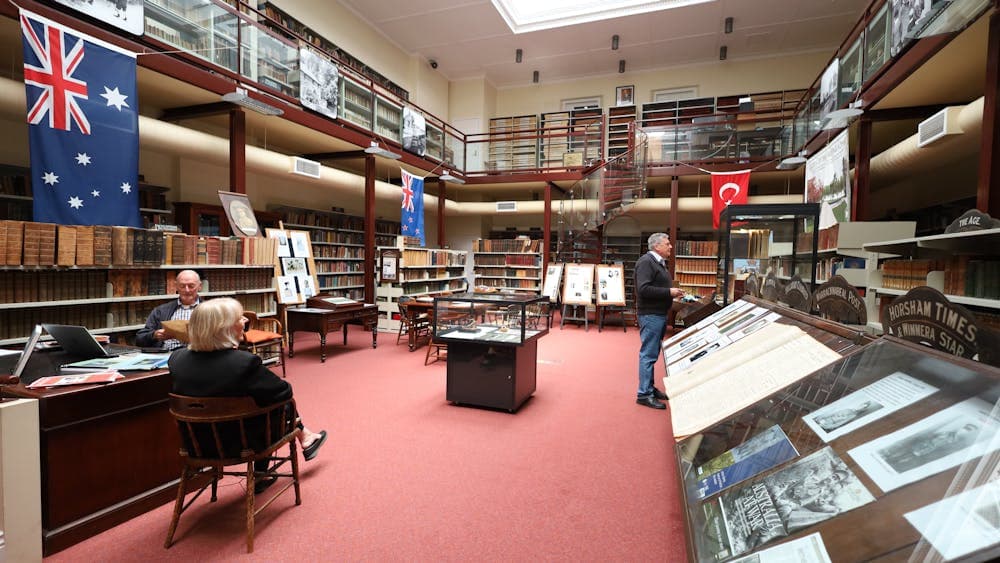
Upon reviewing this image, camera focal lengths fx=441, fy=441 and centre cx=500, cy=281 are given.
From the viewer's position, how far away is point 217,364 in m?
2.04

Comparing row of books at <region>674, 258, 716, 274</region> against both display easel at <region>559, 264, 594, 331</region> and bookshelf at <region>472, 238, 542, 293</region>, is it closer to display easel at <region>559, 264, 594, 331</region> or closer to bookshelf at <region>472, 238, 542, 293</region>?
display easel at <region>559, 264, 594, 331</region>

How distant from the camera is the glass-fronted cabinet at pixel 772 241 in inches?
162

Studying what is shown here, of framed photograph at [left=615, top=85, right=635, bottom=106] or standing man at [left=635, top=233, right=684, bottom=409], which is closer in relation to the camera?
standing man at [left=635, top=233, right=684, bottom=409]

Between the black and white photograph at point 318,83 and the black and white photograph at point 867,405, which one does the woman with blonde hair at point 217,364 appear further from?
the black and white photograph at point 318,83

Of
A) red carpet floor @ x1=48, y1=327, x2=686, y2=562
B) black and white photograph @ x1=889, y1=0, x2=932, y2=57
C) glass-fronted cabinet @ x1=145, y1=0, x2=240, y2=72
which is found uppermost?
glass-fronted cabinet @ x1=145, y1=0, x2=240, y2=72

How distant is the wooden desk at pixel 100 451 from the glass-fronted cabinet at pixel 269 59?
16.0ft

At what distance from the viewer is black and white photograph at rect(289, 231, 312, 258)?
6344 mm

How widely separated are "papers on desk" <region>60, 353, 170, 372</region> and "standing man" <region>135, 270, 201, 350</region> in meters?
0.83

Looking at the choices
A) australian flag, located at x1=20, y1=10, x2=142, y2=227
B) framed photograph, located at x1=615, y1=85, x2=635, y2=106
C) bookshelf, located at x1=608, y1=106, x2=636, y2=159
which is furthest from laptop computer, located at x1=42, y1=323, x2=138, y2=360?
framed photograph, located at x1=615, y1=85, x2=635, y2=106

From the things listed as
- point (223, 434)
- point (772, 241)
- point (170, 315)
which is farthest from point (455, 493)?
point (772, 241)

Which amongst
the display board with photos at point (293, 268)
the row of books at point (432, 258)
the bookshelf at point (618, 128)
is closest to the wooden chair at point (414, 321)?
the display board with photos at point (293, 268)

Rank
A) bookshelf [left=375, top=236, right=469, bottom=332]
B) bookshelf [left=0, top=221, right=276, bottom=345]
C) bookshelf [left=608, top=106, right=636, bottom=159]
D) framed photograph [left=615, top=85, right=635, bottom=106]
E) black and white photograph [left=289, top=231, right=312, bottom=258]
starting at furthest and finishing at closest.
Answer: framed photograph [left=615, top=85, right=635, bottom=106] → bookshelf [left=608, top=106, right=636, bottom=159] → bookshelf [left=375, top=236, right=469, bottom=332] → black and white photograph [left=289, top=231, right=312, bottom=258] → bookshelf [left=0, top=221, right=276, bottom=345]

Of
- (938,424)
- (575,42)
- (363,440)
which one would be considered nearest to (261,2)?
(575,42)

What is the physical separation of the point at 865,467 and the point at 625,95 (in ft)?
44.6
